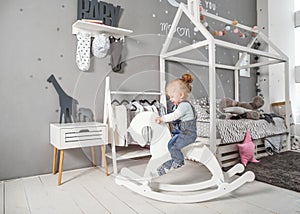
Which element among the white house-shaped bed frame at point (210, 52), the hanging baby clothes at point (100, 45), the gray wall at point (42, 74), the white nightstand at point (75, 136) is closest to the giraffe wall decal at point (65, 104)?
the gray wall at point (42, 74)

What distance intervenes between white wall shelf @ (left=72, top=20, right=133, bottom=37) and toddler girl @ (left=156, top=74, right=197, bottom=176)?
3.34 feet

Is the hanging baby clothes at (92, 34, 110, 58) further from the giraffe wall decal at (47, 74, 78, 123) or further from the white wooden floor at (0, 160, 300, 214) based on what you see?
the white wooden floor at (0, 160, 300, 214)

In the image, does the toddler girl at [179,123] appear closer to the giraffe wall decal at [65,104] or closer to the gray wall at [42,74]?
the gray wall at [42,74]

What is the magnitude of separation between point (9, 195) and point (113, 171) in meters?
0.73

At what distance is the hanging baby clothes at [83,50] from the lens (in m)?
1.95

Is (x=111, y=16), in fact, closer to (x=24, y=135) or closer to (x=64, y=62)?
(x=64, y=62)

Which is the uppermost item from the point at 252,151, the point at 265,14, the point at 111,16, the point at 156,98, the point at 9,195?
the point at 265,14

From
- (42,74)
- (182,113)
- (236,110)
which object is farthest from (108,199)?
(236,110)

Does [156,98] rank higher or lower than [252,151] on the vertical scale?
higher

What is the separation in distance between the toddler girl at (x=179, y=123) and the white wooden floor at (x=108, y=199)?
0.23m

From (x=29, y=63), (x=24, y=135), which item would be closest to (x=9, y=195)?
(x=24, y=135)

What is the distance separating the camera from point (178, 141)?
1250mm

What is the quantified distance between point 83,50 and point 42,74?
40 centimetres

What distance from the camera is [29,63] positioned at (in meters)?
1.77
